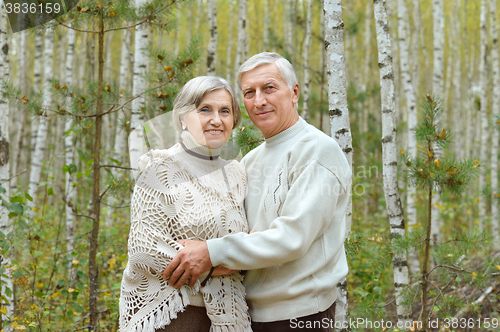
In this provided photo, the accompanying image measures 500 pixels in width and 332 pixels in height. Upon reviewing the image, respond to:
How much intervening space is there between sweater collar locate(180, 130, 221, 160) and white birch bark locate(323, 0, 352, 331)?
1.10m

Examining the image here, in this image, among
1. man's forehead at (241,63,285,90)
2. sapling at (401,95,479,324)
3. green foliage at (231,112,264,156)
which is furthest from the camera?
green foliage at (231,112,264,156)

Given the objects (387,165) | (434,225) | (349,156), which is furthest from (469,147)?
(349,156)

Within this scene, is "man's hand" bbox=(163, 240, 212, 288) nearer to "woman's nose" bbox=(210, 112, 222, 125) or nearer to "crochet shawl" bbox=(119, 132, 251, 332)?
"crochet shawl" bbox=(119, 132, 251, 332)

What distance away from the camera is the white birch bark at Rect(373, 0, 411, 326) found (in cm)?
326

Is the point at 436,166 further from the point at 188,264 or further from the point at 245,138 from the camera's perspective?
the point at 188,264

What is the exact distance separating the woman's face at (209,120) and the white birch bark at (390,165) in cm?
176

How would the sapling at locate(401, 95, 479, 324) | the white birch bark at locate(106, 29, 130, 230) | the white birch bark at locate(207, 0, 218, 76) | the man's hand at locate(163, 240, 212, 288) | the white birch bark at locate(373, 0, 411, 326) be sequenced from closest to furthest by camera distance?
the man's hand at locate(163, 240, 212, 288), the sapling at locate(401, 95, 479, 324), the white birch bark at locate(373, 0, 411, 326), the white birch bark at locate(106, 29, 130, 230), the white birch bark at locate(207, 0, 218, 76)

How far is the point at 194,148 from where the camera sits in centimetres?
198

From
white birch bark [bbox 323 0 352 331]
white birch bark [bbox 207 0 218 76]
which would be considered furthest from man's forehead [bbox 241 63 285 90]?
white birch bark [bbox 207 0 218 76]

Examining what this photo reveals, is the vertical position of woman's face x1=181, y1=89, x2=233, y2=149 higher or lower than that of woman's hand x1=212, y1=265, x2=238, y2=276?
higher

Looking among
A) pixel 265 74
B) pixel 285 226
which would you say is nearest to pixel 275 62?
pixel 265 74

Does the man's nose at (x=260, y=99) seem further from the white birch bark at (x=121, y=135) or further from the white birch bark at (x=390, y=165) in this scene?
the white birch bark at (x=121, y=135)

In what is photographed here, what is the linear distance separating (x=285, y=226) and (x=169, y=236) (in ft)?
1.66

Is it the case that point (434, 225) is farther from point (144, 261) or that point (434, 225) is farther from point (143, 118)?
point (144, 261)
